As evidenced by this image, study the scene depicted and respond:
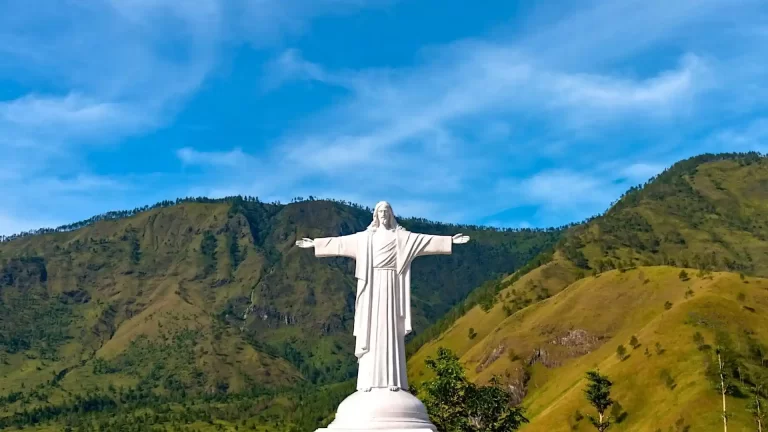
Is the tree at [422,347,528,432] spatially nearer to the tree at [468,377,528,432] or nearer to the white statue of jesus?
the tree at [468,377,528,432]

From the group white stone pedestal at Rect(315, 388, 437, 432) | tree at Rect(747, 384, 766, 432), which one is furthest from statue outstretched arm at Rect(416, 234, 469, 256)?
tree at Rect(747, 384, 766, 432)

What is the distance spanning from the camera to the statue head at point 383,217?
2044 centimetres

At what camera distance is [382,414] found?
59.3 feet

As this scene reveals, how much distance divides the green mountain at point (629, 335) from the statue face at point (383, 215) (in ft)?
238

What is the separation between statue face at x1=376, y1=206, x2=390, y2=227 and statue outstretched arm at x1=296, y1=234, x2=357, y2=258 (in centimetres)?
70

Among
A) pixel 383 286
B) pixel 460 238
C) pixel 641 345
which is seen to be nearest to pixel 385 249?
pixel 383 286

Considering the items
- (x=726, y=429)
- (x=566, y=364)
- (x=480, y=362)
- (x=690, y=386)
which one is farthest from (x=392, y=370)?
(x=480, y=362)

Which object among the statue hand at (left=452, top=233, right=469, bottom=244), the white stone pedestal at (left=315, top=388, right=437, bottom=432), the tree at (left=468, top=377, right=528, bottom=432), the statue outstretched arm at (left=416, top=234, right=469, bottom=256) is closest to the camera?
the white stone pedestal at (left=315, top=388, right=437, bottom=432)

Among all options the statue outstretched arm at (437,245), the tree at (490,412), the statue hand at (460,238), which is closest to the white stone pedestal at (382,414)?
the statue outstretched arm at (437,245)

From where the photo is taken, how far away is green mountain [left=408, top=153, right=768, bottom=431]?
310 feet

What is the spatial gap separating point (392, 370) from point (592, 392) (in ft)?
214

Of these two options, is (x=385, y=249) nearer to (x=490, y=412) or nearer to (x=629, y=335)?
(x=490, y=412)

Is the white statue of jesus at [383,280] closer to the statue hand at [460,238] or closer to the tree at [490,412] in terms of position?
the statue hand at [460,238]

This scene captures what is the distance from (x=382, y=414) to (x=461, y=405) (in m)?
17.5
